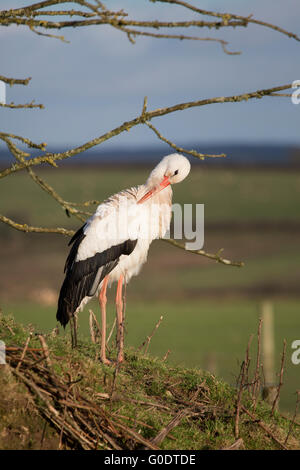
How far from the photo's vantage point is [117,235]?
328 inches

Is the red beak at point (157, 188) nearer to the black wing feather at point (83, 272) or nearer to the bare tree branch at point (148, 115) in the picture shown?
the black wing feather at point (83, 272)

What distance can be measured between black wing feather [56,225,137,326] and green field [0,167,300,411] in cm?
1240

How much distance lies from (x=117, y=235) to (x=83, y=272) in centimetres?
50

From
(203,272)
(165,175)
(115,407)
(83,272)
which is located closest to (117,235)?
(83,272)

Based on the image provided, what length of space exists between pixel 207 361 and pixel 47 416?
20.0 metres

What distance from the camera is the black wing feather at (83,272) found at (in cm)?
821

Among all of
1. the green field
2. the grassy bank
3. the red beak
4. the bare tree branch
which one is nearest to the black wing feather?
the red beak

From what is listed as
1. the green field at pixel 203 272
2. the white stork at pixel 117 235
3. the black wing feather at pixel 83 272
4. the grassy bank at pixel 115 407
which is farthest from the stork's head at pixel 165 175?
the green field at pixel 203 272

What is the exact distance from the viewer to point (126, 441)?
5781mm

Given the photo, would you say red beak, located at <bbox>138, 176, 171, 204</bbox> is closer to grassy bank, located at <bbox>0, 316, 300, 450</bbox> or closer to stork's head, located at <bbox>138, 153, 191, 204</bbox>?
stork's head, located at <bbox>138, 153, 191, 204</bbox>

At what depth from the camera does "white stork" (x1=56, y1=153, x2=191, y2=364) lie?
322 inches

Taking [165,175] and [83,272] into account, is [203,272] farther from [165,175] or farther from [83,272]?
[83,272]
